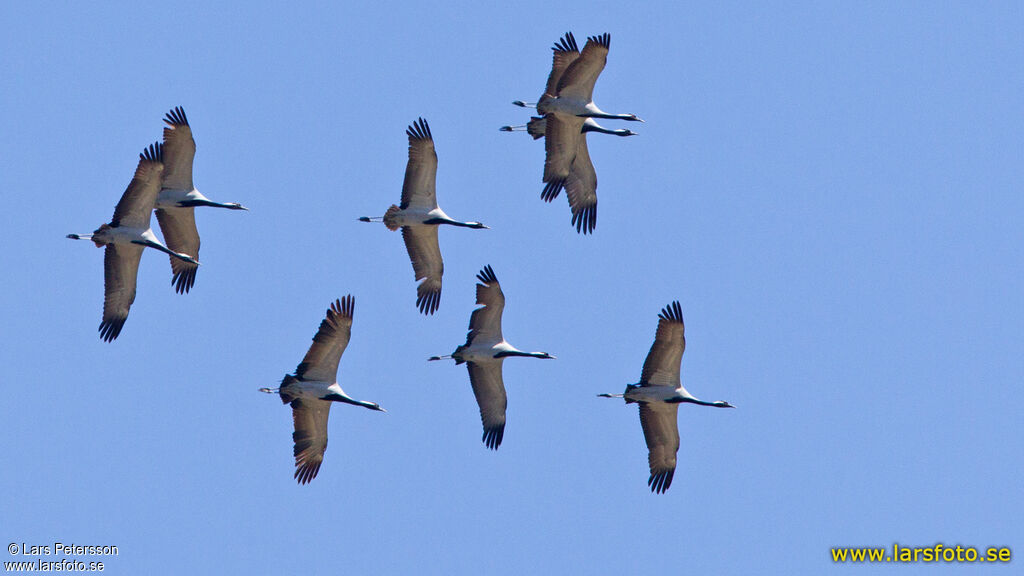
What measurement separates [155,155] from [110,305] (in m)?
3.68

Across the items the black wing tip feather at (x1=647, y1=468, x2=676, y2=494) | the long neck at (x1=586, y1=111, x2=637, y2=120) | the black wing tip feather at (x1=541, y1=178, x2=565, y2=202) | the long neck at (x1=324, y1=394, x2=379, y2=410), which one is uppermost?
the long neck at (x1=586, y1=111, x2=637, y2=120)

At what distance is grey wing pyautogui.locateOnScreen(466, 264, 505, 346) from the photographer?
40.2m

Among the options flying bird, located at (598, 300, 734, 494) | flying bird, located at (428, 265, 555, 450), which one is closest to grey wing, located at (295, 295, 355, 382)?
flying bird, located at (428, 265, 555, 450)

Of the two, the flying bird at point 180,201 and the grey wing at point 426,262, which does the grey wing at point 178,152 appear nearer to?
the flying bird at point 180,201

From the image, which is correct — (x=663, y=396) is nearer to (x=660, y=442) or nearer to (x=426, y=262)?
(x=660, y=442)

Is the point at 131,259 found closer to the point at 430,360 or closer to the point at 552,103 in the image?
the point at 430,360

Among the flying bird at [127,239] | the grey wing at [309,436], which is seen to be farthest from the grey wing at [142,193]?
the grey wing at [309,436]

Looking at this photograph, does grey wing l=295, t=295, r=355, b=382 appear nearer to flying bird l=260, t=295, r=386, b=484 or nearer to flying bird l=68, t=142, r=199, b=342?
flying bird l=260, t=295, r=386, b=484

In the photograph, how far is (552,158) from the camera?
1641 inches

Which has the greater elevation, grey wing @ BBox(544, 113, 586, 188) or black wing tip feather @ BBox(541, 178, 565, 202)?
grey wing @ BBox(544, 113, 586, 188)

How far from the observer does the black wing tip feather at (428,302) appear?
4284 centimetres

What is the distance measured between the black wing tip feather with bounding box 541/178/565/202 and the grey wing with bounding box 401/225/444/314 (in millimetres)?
2602

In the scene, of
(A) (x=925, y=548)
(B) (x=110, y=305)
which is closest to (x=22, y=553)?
(B) (x=110, y=305)

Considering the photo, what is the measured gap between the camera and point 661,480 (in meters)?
40.0
